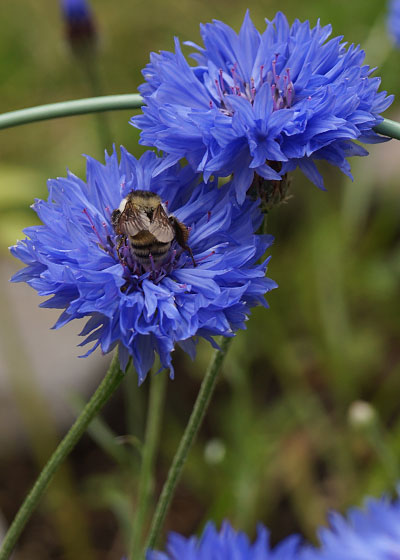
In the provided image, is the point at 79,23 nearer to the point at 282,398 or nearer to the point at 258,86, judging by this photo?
the point at 258,86

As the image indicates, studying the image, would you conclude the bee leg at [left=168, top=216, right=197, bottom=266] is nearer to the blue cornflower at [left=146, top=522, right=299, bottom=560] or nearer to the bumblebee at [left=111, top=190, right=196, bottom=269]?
the bumblebee at [left=111, top=190, right=196, bottom=269]

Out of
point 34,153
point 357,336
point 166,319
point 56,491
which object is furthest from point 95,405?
point 34,153

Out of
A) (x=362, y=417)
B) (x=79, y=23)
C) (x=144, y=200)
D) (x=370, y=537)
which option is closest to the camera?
(x=370, y=537)

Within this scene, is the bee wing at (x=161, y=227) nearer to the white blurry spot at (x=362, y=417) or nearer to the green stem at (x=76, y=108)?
the green stem at (x=76, y=108)

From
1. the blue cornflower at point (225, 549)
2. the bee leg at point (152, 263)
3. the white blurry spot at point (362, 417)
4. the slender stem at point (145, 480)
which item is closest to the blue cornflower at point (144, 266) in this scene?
the bee leg at point (152, 263)

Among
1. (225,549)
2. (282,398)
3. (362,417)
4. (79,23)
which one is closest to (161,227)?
(225,549)

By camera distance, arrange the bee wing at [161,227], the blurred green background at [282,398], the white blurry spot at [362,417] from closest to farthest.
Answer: the bee wing at [161,227] → the white blurry spot at [362,417] → the blurred green background at [282,398]
